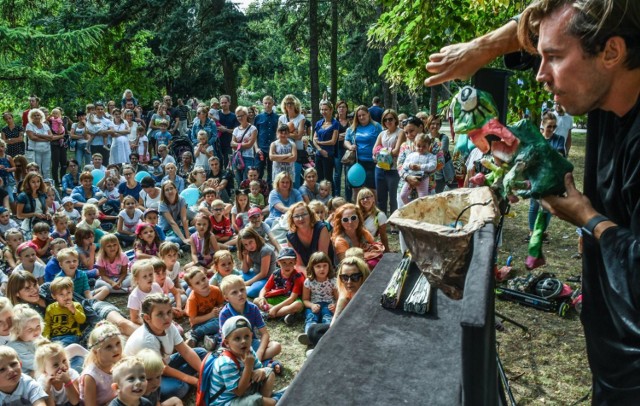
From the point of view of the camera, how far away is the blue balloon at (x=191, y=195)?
9.09 meters

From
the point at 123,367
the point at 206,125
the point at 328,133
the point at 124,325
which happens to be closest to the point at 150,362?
the point at 123,367

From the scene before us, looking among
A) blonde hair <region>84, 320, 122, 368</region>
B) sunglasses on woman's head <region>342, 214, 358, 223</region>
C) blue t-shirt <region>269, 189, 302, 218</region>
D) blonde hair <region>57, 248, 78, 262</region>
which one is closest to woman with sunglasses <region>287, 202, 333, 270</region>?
sunglasses on woman's head <region>342, 214, 358, 223</region>

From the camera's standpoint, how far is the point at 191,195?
9.14m

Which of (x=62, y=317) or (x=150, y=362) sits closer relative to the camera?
(x=150, y=362)

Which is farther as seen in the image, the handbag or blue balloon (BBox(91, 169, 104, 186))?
blue balloon (BBox(91, 169, 104, 186))

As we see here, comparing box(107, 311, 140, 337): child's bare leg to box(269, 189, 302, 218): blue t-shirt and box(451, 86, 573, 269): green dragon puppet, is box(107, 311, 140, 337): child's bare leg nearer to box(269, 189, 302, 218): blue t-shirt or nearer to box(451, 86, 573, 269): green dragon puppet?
box(269, 189, 302, 218): blue t-shirt

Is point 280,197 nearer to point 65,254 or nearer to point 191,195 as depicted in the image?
point 191,195

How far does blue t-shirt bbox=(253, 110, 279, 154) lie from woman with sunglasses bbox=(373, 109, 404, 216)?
2658 millimetres

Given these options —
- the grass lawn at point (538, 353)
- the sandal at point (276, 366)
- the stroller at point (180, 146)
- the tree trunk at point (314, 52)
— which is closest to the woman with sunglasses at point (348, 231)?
the grass lawn at point (538, 353)

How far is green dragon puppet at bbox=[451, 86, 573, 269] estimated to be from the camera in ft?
4.47

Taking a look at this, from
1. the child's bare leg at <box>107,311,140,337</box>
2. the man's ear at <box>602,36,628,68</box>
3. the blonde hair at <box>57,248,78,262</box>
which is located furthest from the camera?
the blonde hair at <box>57,248,78,262</box>

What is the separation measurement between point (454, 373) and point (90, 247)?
19.0ft

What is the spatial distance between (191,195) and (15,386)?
19.1ft

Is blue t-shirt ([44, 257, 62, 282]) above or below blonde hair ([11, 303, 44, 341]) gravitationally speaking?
below
